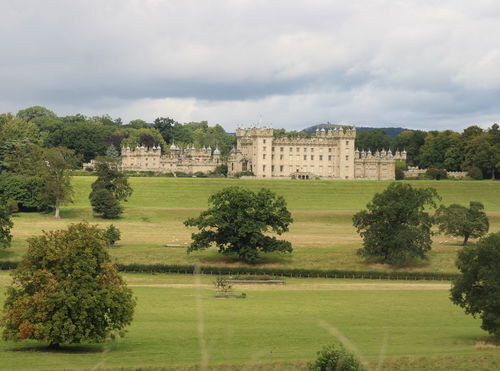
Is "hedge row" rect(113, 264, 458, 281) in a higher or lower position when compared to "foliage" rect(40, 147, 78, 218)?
lower

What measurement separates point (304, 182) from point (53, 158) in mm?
46110

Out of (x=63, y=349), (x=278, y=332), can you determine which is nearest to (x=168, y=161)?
(x=278, y=332)

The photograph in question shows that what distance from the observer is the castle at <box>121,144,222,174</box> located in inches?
6654

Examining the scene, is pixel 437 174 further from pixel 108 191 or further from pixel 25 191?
pixel 25 191

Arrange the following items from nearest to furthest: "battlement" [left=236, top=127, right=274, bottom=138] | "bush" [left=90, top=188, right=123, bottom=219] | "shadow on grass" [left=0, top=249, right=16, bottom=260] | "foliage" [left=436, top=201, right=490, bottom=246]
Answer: "shadow on grass" [left=0, top=249, right=16, bottom=260] → "foliage" [left=436, top=201, right=490, bottom=246] → "bush" [left=90, top=188, right=123, bottom=219] → "battlement" [left=236, top=127, right=274, bottom=138]

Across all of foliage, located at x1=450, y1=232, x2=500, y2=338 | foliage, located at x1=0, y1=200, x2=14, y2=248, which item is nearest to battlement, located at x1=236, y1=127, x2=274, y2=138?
foliage, located at x1=0, y1=200, x2=14, y2=248

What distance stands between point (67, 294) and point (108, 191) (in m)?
66.3

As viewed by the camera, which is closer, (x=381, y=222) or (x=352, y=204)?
(x=381, y=222)

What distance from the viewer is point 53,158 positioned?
352 feet

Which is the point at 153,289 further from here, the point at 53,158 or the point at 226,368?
the point at 53,158

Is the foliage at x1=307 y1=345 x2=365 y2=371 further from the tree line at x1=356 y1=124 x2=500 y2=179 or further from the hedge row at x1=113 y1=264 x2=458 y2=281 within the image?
the tree line at x1=356 y1=124 x2=500 y2=179

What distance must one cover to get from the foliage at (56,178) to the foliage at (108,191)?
10.9 ft

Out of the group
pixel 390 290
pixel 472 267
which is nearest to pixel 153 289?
pixel 390 290

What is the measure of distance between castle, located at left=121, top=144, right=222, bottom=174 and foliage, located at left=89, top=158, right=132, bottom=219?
50.8m
